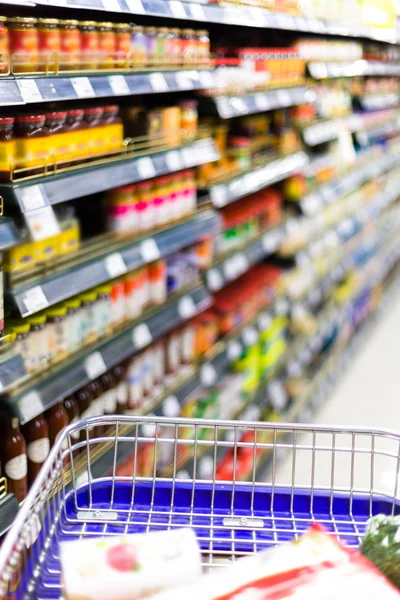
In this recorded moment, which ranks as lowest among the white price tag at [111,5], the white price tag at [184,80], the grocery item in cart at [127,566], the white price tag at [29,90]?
the grocery item in cart at [127,566]

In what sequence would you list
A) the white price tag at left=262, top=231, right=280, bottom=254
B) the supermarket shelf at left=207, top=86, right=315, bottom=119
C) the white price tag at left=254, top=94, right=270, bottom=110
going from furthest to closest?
the white price tag at left=262, top=231, right=280, bottom=254 → the white price tag at left=254, top=94, right=270, bottom=110 → the supermarket shelf at left=207, top=86, right=315, bottom=119

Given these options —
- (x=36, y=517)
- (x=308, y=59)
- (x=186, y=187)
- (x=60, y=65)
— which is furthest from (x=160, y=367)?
(x=308, y=59)

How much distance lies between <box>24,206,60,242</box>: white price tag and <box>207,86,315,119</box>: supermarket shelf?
1.27m

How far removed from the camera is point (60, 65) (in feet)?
6.82

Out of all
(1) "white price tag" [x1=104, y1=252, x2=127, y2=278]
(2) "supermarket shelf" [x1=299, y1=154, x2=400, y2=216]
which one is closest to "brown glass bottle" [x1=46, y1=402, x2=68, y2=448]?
(1) "white price tag" [x1=104, y1=252, x2=127, y2=278]

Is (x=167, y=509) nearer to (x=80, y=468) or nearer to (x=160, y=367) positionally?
(x=80, y=468)

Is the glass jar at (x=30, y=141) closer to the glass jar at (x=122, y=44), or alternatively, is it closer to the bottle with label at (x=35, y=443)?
the glass jar at (x=122, y=44)

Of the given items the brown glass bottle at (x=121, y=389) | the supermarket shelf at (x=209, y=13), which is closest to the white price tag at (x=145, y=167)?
the supermarket shelf at (x=209, y=13)

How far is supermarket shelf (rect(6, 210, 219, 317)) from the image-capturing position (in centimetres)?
196

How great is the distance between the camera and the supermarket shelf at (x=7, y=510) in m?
1.81

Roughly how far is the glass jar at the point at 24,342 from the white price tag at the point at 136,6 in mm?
924

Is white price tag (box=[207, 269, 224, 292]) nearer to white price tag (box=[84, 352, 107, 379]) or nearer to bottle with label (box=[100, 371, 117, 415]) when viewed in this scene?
bottle with label (box=[100, 371, 117, 415])

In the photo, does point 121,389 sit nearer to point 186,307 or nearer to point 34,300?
point 186,307

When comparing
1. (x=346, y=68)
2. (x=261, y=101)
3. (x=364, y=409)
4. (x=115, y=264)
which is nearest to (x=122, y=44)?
(x=115, y=264)
